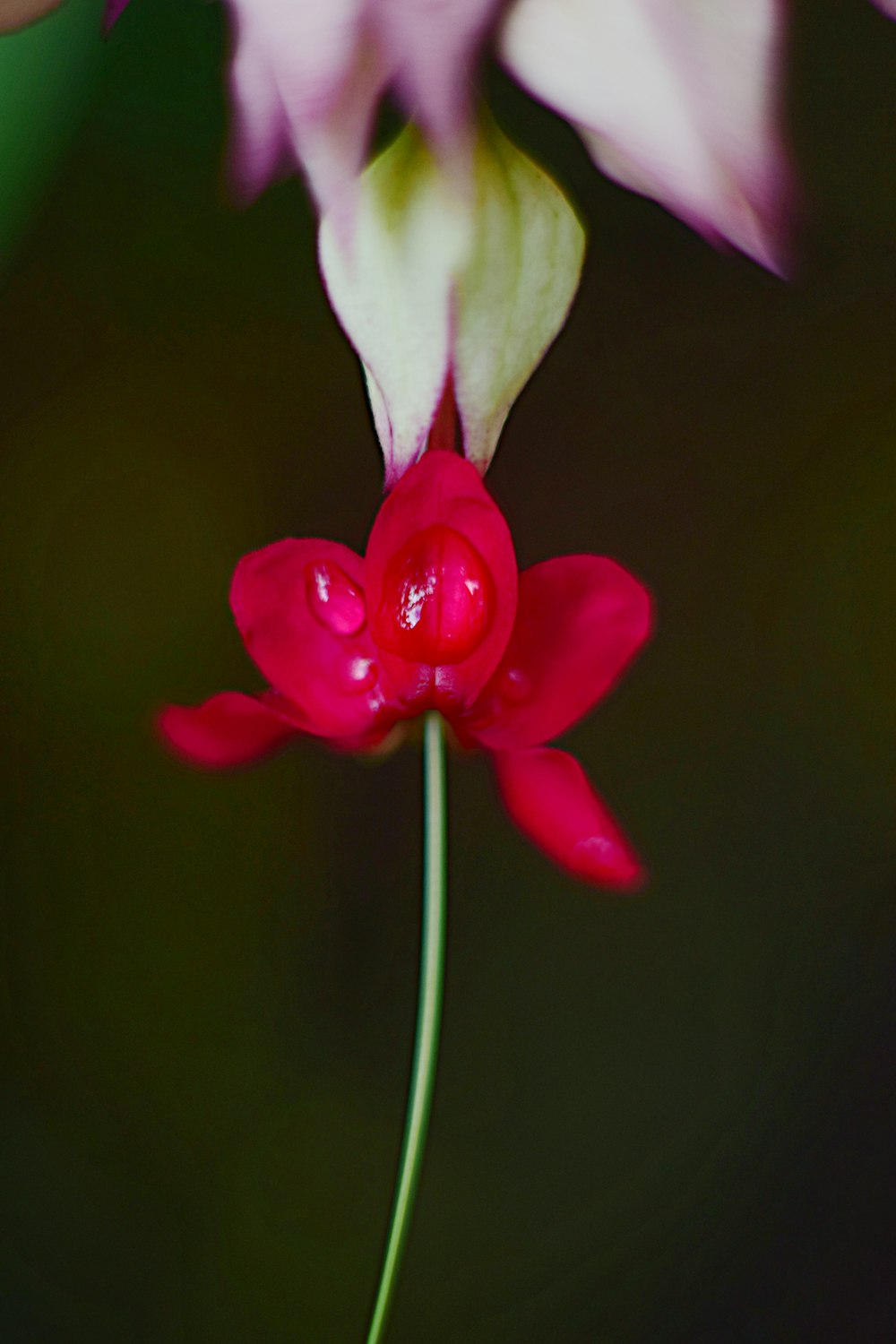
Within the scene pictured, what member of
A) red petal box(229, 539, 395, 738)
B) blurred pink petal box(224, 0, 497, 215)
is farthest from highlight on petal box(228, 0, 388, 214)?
red petal box(229, 539, 395, 738)

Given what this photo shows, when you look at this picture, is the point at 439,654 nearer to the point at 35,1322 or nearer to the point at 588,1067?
the point at 588,1067

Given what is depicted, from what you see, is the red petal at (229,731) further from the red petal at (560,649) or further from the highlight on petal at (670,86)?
the highlight on petal at (670,86)

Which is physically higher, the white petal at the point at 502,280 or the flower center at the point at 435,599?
the white petal at the point at 502,280

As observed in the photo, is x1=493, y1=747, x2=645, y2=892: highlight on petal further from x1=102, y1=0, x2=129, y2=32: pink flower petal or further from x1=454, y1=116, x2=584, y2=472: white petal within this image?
x1=102, y1=0, x2=129, y2=32: pink flower petal

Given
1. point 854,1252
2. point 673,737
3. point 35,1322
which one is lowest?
point 35,1322

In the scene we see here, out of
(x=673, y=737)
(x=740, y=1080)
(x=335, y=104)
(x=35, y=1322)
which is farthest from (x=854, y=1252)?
(x=335, y=104)

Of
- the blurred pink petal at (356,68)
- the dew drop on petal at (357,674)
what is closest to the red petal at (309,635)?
the dew drop on petal at (357,674)
